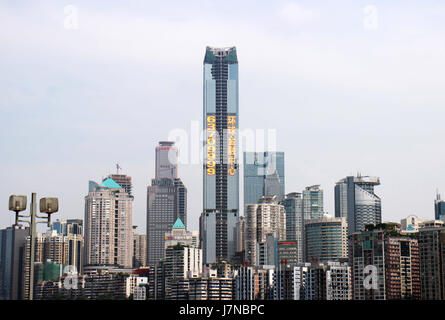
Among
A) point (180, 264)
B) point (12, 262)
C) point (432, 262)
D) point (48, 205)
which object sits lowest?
point (180, 264)

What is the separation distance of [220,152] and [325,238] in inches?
1240

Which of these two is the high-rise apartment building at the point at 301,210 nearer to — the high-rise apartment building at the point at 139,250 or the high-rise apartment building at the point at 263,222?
the high-rise apartment building at the point at 263,222

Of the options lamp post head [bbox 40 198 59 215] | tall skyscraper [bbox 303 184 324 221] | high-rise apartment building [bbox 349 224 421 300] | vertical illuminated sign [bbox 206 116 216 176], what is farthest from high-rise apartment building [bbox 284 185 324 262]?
lamp post head [bbox 40 198 59 215]

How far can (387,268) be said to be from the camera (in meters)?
70.9

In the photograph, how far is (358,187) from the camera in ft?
386

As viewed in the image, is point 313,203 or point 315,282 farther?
point 313,203

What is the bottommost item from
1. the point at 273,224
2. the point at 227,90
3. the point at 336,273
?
the point at 336,273

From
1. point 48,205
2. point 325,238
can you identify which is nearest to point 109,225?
point 325,238

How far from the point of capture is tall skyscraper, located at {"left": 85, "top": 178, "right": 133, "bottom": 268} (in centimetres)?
11506

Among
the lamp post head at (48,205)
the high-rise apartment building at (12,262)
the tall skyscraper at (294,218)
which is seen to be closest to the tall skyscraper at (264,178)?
the tall skyscraper at (294,218)

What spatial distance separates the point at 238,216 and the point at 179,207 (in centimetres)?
1231

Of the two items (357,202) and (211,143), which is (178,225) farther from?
(357,202)
